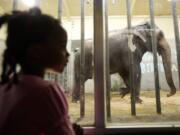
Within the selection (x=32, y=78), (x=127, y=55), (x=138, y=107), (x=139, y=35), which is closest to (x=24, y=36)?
(x=32, y=78)

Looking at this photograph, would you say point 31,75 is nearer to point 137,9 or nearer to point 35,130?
point 35,130

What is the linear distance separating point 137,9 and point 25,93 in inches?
177

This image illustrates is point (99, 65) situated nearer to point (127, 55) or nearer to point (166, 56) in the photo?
point (127, 55)

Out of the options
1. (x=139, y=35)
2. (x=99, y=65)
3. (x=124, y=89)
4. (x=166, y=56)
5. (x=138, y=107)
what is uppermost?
(x=139, y=35)

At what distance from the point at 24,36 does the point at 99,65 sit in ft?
1.95

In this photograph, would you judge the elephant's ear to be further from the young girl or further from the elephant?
the young girl

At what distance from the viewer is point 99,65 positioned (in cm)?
132

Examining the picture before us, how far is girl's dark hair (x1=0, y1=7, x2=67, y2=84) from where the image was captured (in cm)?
79

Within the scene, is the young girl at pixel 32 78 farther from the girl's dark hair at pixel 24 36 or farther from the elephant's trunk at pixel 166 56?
the elephant's trunk at pixel 166 56

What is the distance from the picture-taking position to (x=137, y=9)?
496 cm

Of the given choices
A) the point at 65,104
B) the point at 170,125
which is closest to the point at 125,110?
the point at 170,125

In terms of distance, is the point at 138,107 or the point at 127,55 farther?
the point at 127,55

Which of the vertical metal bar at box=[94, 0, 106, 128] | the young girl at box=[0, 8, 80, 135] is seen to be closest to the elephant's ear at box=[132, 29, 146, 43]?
the vertical metal bar at box=[94, 0, 106, 128]

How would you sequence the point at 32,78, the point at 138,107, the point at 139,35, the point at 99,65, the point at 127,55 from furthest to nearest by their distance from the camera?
the point at 127,55 → the point at 139,35 → the point at 138,107 → the point at 99,65 → the point at 32,78
